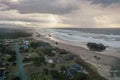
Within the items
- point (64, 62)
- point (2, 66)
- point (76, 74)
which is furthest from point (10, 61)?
point (76, 74)

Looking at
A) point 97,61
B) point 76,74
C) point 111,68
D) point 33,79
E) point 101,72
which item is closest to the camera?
point 33,79

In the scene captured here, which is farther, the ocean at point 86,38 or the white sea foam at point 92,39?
the white sea foam at point 92,39

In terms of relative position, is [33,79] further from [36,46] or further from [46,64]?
[36,46]

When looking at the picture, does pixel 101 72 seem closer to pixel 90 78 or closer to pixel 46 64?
pixel 90 78

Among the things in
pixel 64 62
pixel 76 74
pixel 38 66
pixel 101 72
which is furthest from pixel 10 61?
pixel 101 72

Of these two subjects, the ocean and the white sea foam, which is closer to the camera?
the ocean

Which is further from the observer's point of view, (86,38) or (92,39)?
(86,38)

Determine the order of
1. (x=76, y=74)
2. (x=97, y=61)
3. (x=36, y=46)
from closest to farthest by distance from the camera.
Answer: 1. (x=76, y=74)
2. (x=97, y=61)
3. (x=36, y=46)

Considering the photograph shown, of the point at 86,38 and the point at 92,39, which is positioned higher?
the point at 92,39

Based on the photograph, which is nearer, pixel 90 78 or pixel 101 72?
pixel 90 78
